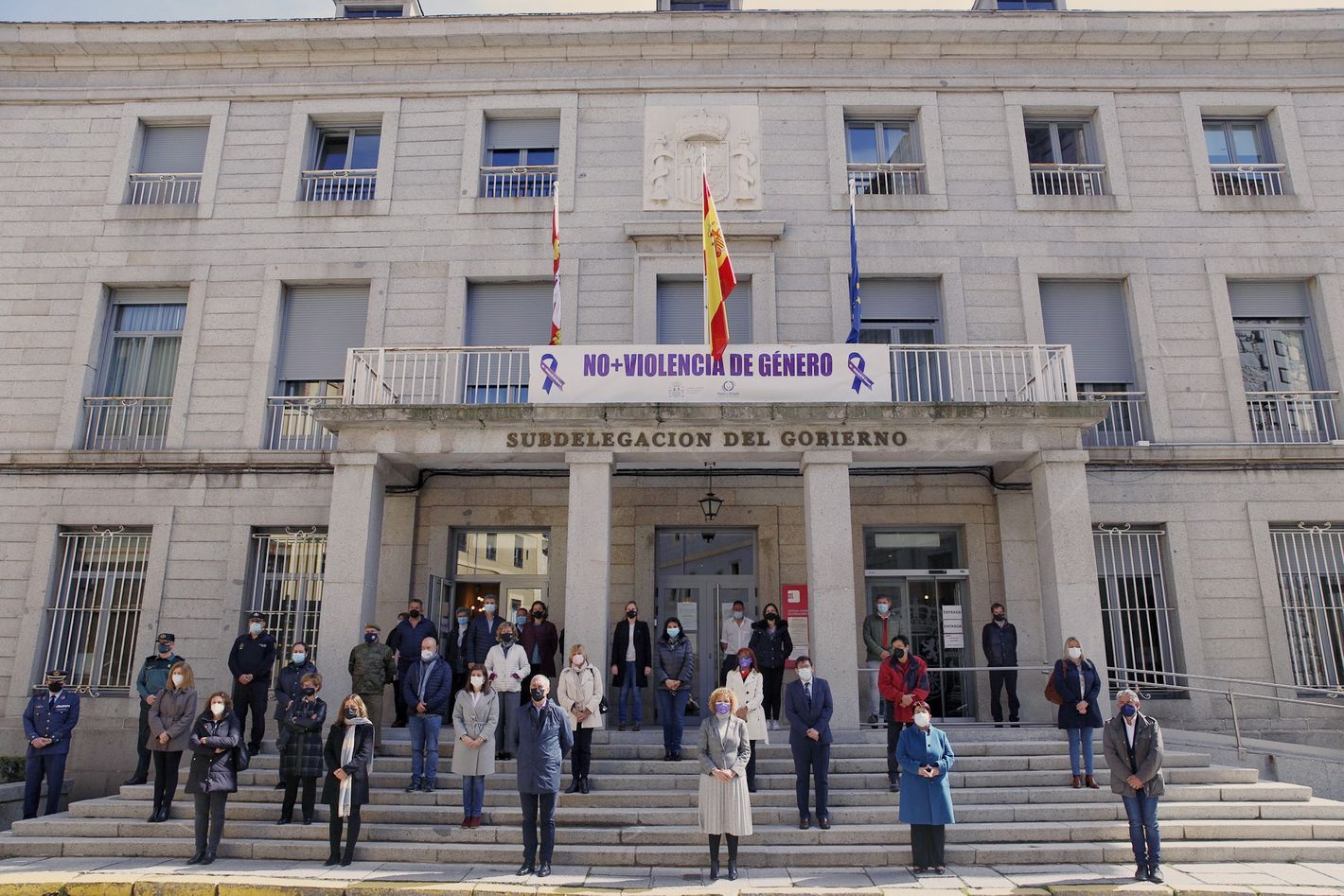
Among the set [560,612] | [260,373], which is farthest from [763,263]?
[260,373]

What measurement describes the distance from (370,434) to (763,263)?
6968 millimetres

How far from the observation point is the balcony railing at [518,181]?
1546 centimetres

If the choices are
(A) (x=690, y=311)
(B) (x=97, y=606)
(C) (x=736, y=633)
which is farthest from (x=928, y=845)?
(B) (x=97, y=606)

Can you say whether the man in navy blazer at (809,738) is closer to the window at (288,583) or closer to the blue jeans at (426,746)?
the blue jeans at (426,746)

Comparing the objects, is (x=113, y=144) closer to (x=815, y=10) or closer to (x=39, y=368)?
(x=39, y=368)

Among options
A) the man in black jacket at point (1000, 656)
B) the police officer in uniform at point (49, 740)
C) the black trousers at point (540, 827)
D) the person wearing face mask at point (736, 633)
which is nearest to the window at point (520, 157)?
the person wearing face mask at point (736, 633)

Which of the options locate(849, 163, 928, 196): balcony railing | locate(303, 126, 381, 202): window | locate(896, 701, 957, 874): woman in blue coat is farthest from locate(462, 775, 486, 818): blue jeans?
locate(849, 163, 928, 196): balcony railing

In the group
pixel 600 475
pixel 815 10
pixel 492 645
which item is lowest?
pixel 492 645

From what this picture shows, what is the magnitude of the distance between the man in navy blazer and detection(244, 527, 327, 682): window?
8.13 meters

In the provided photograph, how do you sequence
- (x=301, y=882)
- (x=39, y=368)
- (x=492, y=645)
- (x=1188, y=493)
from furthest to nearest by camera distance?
(x=39, y=368) < (x=1188, y=493) < (x=492, y=645) < (x=301, y=882)

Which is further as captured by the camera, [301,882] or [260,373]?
[260,373]

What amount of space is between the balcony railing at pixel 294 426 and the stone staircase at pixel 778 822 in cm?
557

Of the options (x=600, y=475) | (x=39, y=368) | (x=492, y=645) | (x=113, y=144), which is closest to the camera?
(x=492, y=645)

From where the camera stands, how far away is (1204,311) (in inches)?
565
